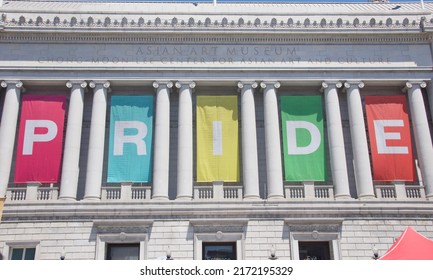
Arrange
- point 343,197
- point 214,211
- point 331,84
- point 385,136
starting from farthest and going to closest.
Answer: point 331,84, point 385,136, point 343,197, point 214,211

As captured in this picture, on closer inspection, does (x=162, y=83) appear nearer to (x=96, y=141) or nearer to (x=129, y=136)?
(x=129, y=136)

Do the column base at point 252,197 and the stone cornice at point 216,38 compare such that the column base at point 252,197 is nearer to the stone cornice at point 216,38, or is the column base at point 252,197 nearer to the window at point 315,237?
the window at point 315,237

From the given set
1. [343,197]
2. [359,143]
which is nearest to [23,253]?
[343,197]

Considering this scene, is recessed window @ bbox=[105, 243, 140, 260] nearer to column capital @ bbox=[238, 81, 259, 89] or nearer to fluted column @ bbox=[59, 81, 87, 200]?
fluted column @ bbox=[59, 81, 87, 200]

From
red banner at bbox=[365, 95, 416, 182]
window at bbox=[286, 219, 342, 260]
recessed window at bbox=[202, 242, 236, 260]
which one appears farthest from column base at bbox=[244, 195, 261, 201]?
red banner at bbox=[365, 95, 416, 182]

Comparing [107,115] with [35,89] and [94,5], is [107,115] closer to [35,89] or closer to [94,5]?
[35,89]

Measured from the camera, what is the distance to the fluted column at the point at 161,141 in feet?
88.7

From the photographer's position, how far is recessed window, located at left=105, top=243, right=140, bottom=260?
25750 mm

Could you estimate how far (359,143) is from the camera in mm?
28281

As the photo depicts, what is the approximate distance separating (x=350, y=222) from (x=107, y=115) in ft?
49.3

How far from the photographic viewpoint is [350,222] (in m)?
26.2

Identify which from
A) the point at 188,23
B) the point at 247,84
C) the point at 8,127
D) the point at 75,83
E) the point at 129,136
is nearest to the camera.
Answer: the point at 8,127

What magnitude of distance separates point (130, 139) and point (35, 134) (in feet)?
17.2
